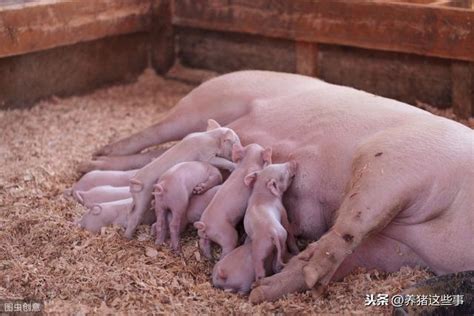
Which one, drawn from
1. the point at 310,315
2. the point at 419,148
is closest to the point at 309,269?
the point at 310,315

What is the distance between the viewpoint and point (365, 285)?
292cm

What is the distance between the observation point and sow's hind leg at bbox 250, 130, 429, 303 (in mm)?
2781

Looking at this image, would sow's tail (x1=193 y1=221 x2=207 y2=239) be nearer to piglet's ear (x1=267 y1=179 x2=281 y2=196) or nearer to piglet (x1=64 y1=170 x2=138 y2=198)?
piglet's ear (x1=267 y1=179 x2=281 y2=196)

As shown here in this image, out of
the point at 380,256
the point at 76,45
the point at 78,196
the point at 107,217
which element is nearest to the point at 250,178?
the point at 380,256

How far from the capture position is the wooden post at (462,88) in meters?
4.45

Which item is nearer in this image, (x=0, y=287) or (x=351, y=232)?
(x=351, y=232)

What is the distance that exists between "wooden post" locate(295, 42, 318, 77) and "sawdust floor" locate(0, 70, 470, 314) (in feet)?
4.68

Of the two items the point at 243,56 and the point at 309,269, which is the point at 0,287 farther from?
the point at 243,56

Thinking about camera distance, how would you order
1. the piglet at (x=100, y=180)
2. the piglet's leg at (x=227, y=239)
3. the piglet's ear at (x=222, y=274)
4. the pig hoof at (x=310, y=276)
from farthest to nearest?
the piglet at (x=100, y=180) < the piglet's leg at (x=227, y=239) < the piglet's ear at (x=222, y=274) < the pig hoof at (x=310, y=276)

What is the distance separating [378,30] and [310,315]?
2.32m

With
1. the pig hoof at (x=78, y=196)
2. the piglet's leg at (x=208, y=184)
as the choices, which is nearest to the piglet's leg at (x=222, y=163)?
the piglet's leg at (x=208, y=184)

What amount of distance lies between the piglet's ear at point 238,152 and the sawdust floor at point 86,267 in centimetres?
37

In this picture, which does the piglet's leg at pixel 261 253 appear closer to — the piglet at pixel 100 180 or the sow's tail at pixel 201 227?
the sow's tail at pixel 201 227

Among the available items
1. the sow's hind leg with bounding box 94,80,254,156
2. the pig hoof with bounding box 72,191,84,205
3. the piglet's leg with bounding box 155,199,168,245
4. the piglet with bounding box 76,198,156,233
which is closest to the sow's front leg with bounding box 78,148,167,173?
the sow's hind leg with bounding box 94,80,254,156
